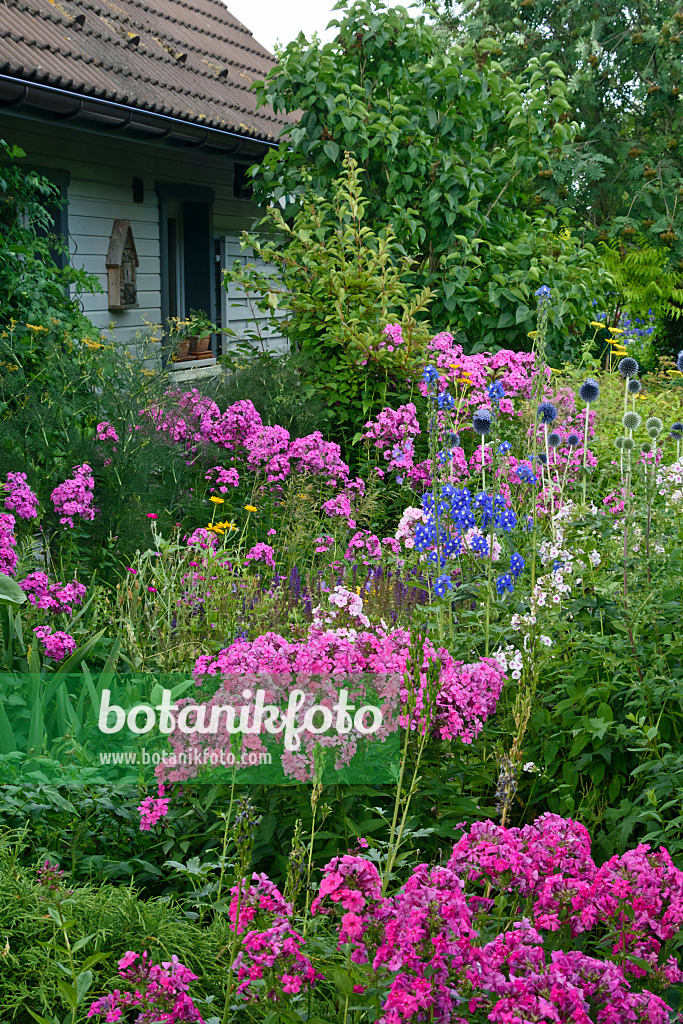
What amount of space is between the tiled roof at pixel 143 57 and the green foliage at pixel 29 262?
2.16ft

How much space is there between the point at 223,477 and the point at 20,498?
1.50 meters

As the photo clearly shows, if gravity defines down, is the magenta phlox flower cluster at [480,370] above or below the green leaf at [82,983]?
above

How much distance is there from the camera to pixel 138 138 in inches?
301

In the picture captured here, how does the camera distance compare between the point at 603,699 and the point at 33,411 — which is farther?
the point at 33,411

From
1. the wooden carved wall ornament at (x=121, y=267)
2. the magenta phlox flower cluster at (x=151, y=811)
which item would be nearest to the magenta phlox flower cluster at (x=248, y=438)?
the wooden carved wall ornament at (x=121, y=267)

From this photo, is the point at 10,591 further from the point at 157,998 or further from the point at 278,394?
the point at 278,394

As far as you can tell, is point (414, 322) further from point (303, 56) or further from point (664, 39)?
point (664, 39)

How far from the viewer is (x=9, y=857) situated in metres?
2.48

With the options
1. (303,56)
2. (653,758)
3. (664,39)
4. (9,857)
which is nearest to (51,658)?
(9,857)

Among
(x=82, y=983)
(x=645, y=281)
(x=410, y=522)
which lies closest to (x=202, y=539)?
(x=410, y=522)

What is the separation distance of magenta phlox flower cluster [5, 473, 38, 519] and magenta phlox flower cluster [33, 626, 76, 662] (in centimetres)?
66

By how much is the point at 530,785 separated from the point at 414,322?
14.2ft

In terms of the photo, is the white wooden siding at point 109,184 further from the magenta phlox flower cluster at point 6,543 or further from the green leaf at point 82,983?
the green leaf at point 82,983

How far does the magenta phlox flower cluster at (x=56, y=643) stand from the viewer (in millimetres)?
3779
